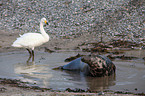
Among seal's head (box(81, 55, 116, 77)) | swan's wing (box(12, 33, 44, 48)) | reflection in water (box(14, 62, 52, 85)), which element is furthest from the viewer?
swan's wing (box(12, 33, 44, 48))

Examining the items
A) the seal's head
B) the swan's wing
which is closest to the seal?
the seal's head

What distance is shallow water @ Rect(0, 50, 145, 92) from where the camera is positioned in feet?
25.5

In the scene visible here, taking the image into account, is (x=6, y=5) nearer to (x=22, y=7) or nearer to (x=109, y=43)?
(x=22, y=7)

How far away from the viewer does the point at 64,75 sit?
9.05 metres

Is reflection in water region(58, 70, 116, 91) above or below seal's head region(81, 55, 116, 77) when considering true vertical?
below

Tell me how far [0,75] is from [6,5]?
50.2 feet

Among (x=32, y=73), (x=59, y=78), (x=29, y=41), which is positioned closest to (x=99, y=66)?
(x=59, y=78)

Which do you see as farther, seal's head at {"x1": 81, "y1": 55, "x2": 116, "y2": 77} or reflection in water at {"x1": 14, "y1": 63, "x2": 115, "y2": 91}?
seal's head at {"x1": 81, "y1": 55, "x2": 116, "y2": 77}

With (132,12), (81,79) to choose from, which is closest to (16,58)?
(81,79)

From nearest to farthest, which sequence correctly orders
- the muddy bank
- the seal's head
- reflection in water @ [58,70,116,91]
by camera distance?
the muddy bank < reflection in water @ [58,70,116,91] < the seal's head

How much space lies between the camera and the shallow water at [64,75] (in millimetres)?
7770

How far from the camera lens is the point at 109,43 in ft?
50.1

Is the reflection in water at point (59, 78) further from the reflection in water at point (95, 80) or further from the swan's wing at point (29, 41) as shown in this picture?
the swan's wing at point (29, 41)

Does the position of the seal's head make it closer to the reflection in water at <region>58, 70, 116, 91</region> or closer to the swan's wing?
the reflection in water at <region>58, 70, 116, 91</region>
